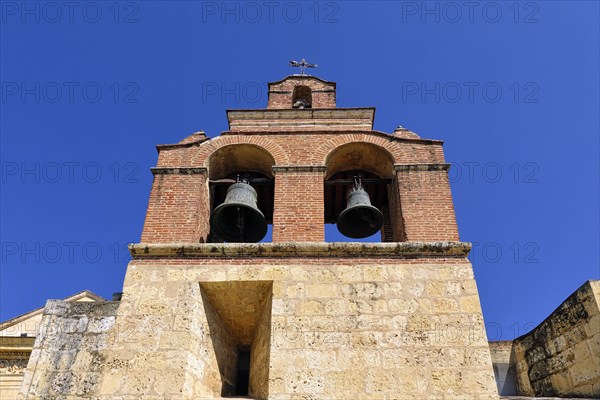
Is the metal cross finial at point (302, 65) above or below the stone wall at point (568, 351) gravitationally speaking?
above

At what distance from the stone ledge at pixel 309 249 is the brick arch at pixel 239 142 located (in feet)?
5.46

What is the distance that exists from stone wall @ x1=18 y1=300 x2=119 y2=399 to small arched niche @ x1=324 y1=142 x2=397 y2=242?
149 inches

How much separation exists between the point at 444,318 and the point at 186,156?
4.38 meters

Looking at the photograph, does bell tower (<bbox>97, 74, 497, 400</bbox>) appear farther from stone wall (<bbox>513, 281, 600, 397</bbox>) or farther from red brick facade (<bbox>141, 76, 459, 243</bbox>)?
stone wall (<bbox>513, 281, 600, 397</bbox>)

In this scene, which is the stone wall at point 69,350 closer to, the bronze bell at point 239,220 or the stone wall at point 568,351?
the bronze bell at point 239,220

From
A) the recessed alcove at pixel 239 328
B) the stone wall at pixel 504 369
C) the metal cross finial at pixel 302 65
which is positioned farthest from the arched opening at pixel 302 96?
the stone wall at pixel 504 369

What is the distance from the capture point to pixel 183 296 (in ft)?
17.3

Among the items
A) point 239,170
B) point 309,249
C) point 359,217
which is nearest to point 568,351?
point 359,217

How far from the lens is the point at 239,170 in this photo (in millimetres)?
7555

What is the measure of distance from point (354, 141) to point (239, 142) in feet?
6.05

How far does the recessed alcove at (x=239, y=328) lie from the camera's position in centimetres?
536

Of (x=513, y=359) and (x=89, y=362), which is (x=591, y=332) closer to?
(x=513, y=359)

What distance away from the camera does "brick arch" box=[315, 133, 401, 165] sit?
6949 mm

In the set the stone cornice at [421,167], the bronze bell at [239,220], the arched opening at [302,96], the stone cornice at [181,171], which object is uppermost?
the arched opening at [302,96]
